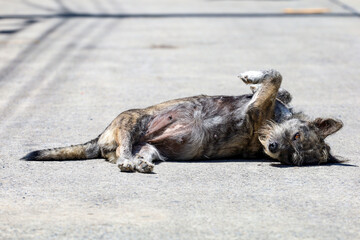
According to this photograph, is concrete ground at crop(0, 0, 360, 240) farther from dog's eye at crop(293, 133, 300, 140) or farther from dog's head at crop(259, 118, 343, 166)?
dog's eye at crop(293, 133, 300, 140)

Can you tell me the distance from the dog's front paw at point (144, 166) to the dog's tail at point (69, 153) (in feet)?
2.03

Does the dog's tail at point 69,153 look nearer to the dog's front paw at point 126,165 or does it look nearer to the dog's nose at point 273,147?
the dog's front paw at point 126,165

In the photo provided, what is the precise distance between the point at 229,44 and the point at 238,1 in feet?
25.1

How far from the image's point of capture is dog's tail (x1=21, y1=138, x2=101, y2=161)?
6.73 metres

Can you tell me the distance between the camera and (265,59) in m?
12.5

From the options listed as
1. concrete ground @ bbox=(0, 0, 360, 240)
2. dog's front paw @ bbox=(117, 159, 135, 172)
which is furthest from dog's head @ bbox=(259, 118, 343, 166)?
dog's front paw @ bbox=(117, 159, 135, 172)

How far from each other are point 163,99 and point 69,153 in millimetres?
3032

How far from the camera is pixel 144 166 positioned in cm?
636

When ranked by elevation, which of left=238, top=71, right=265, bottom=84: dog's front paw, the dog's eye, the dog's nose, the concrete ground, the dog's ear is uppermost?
left=238, top=71, right=265, bottom=84: dog's front paw

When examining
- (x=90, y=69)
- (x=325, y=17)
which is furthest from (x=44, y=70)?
(x=325, y=17)

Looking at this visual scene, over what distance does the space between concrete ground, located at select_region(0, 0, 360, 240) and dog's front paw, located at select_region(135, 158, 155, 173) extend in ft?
0.27

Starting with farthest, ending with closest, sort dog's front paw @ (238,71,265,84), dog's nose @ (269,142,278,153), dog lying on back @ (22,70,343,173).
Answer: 1. dog's front paw @ (238,71,265,84)
2. dog lying on back @ (22,70,343,173)
3. dog's nose @ (269,142,278,153)

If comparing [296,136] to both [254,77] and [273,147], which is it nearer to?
[273,147]

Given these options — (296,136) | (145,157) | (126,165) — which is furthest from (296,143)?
(126,165)
